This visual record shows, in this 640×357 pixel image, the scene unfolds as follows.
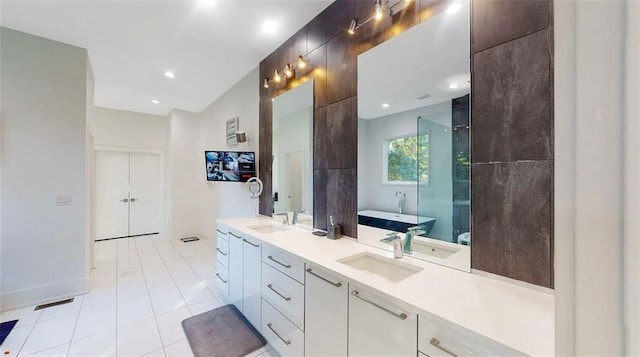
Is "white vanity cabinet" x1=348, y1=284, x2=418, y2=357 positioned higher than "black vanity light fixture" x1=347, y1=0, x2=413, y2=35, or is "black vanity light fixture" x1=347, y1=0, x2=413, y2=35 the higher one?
"black vanity light fixture" x1=347, y1=0, x2=413, y2=35

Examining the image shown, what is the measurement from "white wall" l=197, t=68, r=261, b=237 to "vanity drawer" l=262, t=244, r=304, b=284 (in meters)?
1.66

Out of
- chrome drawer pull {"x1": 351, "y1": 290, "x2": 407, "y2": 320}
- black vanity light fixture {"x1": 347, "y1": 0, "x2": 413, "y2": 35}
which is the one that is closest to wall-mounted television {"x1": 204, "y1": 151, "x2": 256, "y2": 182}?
black vanity light fixture {"x1": 347, "y1": 0, "x2": 413, "y2": 35}

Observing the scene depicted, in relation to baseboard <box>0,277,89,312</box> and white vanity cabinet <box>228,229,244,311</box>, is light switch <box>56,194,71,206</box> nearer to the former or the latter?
baseboard <box>0,277,89,312</box>

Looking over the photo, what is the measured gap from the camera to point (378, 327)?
3.90 ft

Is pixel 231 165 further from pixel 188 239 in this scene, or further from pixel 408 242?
pixel 188 239

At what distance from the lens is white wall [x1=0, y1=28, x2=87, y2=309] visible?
2.62m

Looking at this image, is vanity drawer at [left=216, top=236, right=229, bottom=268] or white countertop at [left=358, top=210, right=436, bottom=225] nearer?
white countertop at [left=358, top=210, right=436, bottom=225]

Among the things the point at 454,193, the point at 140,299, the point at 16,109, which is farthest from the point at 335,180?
the point at 16,109

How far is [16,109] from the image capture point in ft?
8.68

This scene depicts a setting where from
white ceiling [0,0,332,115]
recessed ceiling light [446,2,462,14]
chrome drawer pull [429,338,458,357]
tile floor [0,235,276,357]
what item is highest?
white ceiling [0,0,332,115]

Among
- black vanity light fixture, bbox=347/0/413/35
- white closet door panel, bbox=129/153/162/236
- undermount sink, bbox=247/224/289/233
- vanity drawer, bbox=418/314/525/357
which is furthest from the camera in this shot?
white closet door panel, bbox=129/153/162/236

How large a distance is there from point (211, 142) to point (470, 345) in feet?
17.2

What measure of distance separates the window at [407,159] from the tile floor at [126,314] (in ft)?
5.64

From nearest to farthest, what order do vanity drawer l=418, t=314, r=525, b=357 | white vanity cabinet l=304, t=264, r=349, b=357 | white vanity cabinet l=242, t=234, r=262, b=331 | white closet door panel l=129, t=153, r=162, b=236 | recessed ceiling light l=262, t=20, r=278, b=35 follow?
vanity drawer l=418, t=314, r=525, b=357, white vanity cabinet l=304, t=264, r=349, b=357, white vanity cabinet l=242, t=234, r=262, b=331, recessed ceiling light l=262, t=20, r=278, b=35, white closet door panel l=129, t=153, r=162, b=236
